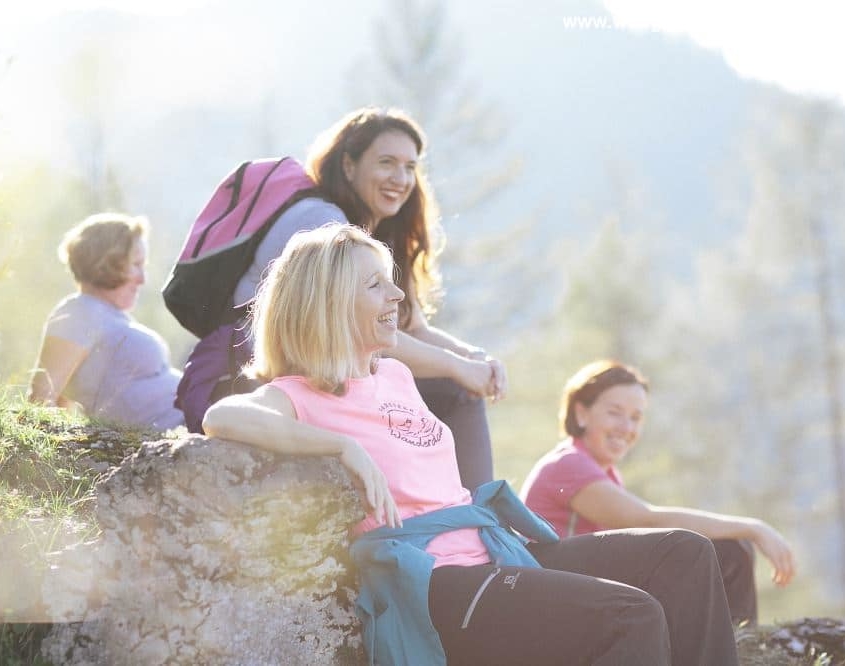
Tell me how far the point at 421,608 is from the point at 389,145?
226 centimetres

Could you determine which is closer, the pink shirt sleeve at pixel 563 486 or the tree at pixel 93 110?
the pink shirt sleeve at pixel 563 486

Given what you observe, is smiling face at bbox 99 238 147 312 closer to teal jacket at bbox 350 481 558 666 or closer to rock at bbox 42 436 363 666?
rock at bbox 42 436 363 666

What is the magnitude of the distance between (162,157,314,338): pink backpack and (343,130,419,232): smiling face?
322mm

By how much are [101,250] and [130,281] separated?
215 millimetres

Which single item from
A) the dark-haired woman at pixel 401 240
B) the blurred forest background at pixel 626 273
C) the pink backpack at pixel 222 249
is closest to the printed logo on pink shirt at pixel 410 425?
the dark-haired woman at pixel 401 240

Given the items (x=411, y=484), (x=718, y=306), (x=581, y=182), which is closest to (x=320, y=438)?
(x=411, y=484)

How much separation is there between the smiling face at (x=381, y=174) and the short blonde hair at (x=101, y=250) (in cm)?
148

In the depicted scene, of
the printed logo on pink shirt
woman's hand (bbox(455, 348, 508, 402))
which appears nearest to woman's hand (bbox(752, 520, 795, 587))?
woman's hand (bbox(455, 348, 508, 402))

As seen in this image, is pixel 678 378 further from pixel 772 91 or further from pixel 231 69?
pixel 231 69

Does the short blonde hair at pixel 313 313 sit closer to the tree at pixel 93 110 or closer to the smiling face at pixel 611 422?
the smiling face at pixel 611 422

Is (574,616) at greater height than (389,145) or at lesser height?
lesser

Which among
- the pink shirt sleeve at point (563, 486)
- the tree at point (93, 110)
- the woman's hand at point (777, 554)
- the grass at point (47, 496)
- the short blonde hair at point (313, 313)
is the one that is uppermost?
the tree at point (93, 110)

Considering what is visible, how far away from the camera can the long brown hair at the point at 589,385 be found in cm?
511

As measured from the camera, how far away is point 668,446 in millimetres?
28094
